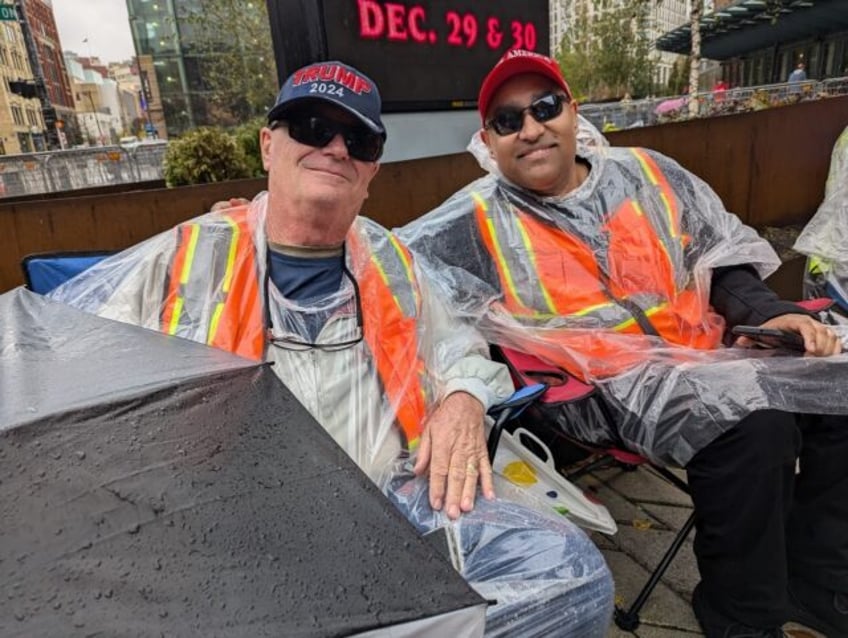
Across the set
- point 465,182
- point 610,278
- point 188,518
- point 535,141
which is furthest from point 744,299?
point 465,182

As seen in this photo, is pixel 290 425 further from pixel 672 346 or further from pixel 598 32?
pixel 598 32

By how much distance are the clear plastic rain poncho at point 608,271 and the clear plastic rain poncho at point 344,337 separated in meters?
0.33

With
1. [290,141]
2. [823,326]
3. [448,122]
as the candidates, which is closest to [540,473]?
[823,326]

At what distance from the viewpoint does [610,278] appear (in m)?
2.19

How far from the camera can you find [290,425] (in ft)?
3.02

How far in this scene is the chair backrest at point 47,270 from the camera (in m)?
1.78

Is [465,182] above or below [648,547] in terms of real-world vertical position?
above

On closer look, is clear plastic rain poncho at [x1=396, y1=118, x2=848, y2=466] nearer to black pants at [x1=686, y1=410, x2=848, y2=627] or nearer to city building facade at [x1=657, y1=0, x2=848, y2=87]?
black pants at [x1=686, y1=410, x2=848, y2=627]

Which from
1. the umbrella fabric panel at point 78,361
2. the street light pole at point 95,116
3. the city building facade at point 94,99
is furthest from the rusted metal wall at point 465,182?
A: the city building facade at point 94,99

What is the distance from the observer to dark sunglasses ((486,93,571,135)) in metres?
2.21

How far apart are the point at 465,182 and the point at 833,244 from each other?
2.11 m

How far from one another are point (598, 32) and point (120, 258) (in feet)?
105

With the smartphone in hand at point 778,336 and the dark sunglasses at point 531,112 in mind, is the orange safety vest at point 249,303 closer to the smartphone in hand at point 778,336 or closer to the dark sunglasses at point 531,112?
the dark sunglasses at point 531,112

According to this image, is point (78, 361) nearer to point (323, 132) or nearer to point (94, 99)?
point (323, 132)
